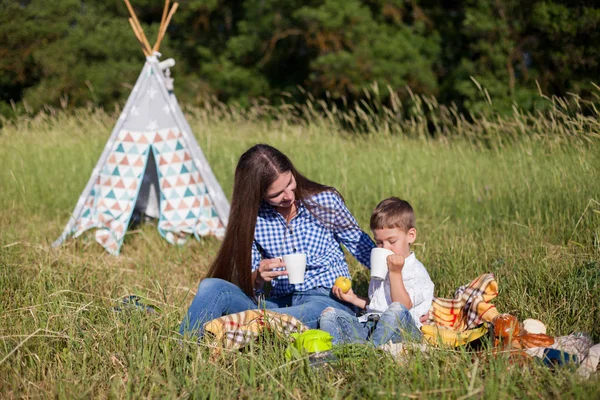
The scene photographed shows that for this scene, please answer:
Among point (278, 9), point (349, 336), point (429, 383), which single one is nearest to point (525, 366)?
point (429, 383)

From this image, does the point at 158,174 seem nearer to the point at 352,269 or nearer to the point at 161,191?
the point at 161,191

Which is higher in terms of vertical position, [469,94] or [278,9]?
[278,9]

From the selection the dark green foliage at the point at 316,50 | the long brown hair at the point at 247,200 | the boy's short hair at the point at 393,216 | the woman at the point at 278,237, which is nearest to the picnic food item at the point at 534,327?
the boy's short hair at the point at 393,216

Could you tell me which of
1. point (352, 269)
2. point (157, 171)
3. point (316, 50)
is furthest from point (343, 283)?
point (316, 50)

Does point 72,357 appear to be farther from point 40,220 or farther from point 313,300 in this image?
point 40,220

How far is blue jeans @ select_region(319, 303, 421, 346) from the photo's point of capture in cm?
253

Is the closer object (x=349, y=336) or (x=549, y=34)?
(x=349, y=336)

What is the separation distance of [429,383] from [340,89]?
431 inches

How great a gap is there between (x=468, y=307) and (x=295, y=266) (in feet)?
2.56

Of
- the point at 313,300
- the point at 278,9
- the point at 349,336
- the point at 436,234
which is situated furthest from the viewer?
the point at 278,9

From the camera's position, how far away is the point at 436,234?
4.28m

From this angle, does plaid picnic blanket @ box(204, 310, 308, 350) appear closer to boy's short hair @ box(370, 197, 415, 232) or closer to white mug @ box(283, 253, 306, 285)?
white mug @ box(283, 253, 306, 285)

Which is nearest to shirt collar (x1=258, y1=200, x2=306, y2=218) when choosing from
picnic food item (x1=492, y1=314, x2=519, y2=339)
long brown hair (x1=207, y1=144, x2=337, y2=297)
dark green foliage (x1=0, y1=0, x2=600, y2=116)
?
long brown hair (x1=207, y1=144, x2=337, y2=297)

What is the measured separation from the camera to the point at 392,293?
8.87ft
